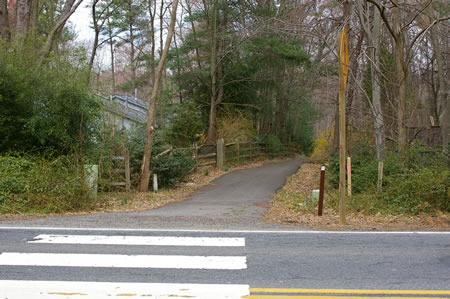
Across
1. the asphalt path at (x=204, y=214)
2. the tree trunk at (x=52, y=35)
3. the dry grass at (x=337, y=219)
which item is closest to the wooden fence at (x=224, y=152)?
the asphalt path at (x=204, y=214)

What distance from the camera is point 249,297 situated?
16.6ft

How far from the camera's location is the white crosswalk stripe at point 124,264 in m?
5.14

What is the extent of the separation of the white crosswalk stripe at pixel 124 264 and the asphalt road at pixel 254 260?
3cm

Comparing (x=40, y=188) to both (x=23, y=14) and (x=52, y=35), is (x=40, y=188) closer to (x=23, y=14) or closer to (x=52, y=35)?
(x=52, y=35)

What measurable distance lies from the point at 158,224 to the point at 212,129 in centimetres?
2121

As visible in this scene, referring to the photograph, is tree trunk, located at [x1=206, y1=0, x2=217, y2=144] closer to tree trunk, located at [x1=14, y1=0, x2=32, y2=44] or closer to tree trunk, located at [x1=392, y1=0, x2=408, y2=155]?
tree trunk, located at [x1=14, y1=0, x2=32, y2=44]

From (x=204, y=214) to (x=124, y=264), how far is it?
5144 millimetres

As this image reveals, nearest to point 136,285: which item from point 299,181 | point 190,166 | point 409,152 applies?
point 409,152

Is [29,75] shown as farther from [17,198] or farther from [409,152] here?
[409,152]

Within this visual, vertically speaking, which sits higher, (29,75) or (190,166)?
(29,75)

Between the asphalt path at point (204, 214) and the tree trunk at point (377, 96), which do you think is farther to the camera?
the tree trunk at point (377, 96)

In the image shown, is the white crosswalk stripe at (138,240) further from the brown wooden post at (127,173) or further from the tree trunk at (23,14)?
the tree trunk at (23,14)

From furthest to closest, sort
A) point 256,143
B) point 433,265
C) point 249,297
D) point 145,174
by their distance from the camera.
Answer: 1. point 256,143
2. point 145,174
3. point 433,265
4. point 249,297

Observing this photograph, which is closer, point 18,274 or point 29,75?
point 18,274
